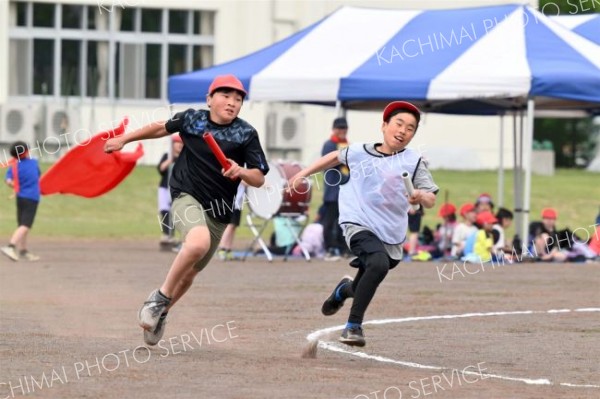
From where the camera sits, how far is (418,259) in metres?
21.7

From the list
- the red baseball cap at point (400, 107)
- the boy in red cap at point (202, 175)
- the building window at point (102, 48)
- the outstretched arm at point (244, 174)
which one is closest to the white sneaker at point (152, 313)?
the boy in red cap at point (202, 175)

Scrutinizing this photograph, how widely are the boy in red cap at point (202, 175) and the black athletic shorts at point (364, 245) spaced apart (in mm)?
747

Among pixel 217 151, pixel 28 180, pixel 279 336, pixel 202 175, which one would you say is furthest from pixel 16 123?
pixel 217 151

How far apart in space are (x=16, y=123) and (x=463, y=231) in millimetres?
22249

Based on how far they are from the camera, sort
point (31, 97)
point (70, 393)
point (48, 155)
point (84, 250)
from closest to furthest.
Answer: point (70, 393)
point (84, 250)
point (48, 155)
point (31, 97)

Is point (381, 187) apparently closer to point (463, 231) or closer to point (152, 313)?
point (152, 313)

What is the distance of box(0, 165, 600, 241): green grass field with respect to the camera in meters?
29.4

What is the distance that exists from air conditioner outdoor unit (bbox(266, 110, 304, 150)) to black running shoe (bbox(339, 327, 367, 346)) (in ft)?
107

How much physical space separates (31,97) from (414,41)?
22.9 meters

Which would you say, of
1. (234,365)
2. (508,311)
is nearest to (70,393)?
(234,365)

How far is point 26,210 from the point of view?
69.7 feet

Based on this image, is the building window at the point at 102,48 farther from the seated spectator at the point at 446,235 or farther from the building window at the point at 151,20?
the seated spectator at the point at 446,235

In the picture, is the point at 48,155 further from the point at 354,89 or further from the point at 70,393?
the point at 70,393

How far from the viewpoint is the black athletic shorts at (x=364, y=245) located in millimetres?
10070
